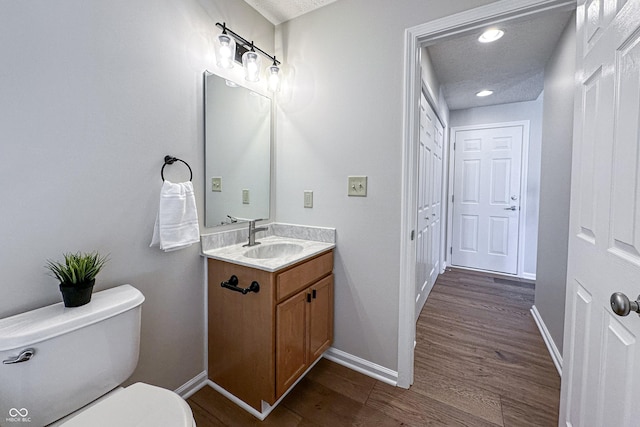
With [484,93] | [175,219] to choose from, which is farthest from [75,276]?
[484,93]

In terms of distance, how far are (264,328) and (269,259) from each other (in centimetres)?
34

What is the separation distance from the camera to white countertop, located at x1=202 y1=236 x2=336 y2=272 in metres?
1.29

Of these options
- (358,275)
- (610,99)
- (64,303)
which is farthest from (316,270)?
(610,99)

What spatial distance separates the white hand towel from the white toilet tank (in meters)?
0.29

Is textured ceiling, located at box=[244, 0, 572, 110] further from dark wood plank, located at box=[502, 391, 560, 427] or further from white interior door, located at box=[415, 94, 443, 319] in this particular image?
dark wood plank, located at box=[502, 391, 560, 427]

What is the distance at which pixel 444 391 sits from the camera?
1.53 meters

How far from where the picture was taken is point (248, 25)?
66.5 inches

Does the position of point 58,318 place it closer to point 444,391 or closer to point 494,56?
point 444,391

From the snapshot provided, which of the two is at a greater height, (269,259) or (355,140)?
(355,140)

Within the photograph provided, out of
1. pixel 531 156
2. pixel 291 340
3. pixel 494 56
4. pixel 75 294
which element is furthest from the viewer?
pixel 531 156

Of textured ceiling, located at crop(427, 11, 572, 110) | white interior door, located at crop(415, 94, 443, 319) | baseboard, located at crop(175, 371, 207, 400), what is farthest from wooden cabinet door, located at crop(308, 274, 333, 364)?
textured ceiling, located at crop(427, 11, 572, 110)

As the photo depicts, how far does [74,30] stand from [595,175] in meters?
1.91

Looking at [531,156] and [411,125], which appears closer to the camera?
[411,125]

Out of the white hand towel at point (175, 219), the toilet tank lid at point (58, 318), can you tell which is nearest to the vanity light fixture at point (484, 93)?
the white hand towel at point (175, 219)
